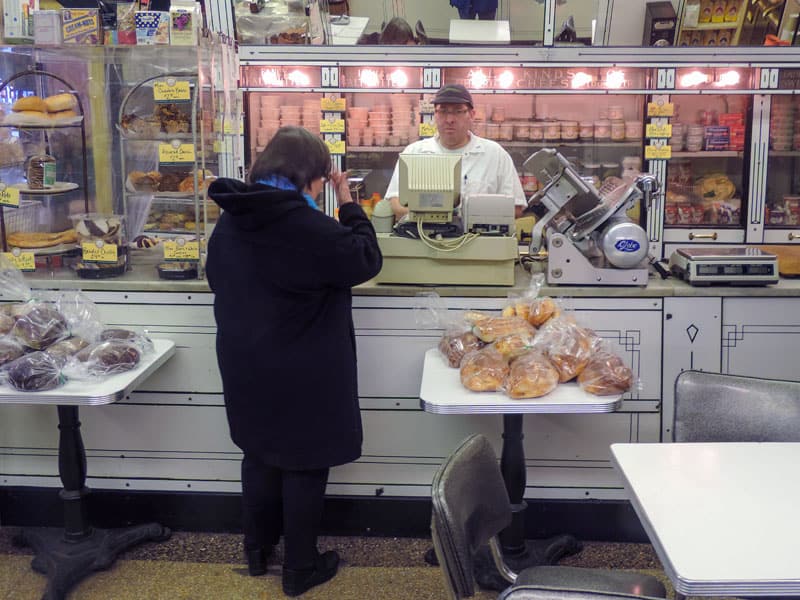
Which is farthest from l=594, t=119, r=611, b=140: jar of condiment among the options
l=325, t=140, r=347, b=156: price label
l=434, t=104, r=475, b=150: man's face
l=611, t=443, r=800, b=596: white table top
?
l=611, t=443, r=800, b=596: white table top

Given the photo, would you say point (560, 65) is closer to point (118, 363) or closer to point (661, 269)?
point (661, 269)

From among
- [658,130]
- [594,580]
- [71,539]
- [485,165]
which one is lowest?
[71,539]

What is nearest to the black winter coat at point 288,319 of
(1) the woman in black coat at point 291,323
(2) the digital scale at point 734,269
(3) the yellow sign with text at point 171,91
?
(1) the woman in black coat at point 291,323

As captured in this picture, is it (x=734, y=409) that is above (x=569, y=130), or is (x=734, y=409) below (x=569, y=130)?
below

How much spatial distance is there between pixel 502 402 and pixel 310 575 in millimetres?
1084

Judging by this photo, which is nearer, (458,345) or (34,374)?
(34,374)

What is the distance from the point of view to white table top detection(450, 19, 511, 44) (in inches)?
224

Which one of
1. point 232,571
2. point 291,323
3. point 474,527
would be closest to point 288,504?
point 232,571

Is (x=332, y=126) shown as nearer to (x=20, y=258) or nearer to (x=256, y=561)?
(x=20, y=258)

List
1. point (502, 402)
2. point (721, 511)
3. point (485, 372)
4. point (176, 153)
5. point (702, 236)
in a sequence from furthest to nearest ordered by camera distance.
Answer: point (702, 236) < point (176, 153) < point (485, 372) < point (502, 402) < point (721, 511)

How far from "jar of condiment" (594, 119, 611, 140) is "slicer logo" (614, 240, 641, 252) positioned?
9.14 feet

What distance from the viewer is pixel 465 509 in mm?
2047

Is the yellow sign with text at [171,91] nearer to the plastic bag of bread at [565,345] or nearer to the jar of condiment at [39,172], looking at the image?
the jar of condiment at [39,172]

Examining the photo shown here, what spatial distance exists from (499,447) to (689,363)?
0.82 metres
